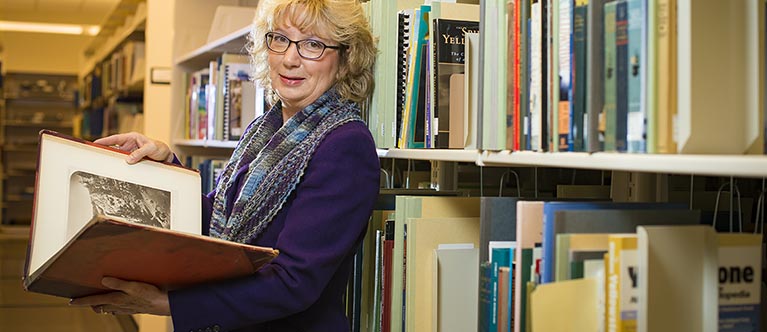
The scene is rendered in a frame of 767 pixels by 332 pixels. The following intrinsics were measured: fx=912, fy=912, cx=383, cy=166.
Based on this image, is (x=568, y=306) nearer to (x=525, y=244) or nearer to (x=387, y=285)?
(x=525, y=244)

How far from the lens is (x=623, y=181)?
1.52 metres

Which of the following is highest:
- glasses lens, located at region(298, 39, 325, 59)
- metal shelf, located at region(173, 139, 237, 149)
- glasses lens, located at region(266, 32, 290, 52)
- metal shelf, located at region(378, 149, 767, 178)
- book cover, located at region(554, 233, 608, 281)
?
glasses lens, located at region(266, 32, 290, 52)

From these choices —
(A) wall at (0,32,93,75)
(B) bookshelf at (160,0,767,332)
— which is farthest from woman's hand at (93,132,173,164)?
(A) wall at (0,32,93,75)

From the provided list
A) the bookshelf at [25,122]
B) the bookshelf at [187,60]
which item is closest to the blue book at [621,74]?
the bookshelf at [187,60]

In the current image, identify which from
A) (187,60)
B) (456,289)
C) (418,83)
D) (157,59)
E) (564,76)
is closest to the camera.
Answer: (564,76)

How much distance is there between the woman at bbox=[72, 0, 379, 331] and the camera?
4.80 ft

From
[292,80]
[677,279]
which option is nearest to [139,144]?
[292,80]

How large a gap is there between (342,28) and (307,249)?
45 cm

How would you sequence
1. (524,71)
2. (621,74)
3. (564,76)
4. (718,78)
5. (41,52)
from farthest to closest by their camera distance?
(41,52) < (524,71) < (564,76) < (621,74) < (718,78)

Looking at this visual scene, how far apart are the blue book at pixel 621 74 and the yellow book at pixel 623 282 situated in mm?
109

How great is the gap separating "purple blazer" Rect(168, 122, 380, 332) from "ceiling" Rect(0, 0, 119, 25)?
8299mm

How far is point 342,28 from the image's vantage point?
66.4 inches

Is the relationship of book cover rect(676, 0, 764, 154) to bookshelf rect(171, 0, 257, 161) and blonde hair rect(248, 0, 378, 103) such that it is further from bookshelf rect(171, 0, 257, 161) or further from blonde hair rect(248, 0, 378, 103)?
bookshelf rect(171, 0, 257, 161)

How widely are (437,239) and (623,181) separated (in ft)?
1.08
